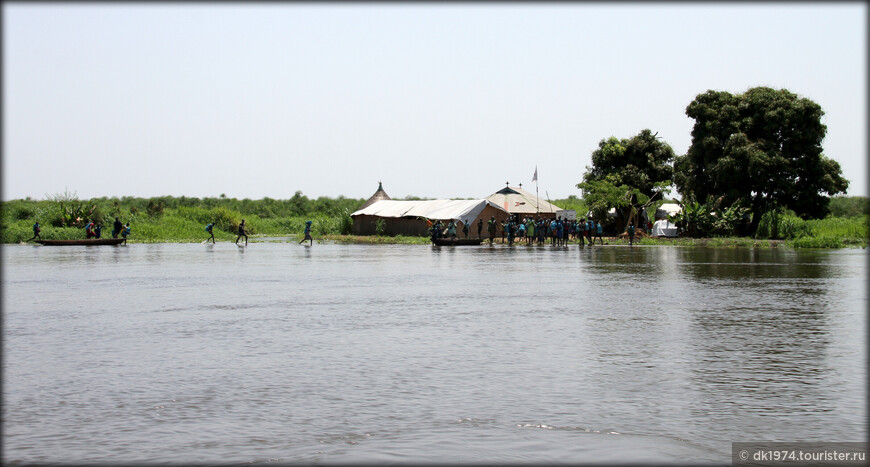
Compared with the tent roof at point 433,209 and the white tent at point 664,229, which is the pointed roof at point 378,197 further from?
the white tent at point 664,229

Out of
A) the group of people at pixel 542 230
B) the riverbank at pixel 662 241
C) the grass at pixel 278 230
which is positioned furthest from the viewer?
the group of people at pixel 542 230

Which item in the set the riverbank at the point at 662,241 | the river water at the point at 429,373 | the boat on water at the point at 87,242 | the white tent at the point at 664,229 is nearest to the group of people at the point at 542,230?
A: the riverbank at the point at 662,241

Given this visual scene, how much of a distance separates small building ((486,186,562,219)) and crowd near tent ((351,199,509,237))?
1919 millimetres

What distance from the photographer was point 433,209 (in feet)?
201

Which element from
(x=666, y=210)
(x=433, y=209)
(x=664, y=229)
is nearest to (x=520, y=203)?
(x=433, y=209)

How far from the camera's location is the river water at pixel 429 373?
701cm

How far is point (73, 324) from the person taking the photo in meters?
14.5

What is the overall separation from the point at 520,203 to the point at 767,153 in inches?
712

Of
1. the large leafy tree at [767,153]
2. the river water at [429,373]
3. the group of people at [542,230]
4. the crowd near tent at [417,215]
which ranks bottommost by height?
the river water at [429,373]

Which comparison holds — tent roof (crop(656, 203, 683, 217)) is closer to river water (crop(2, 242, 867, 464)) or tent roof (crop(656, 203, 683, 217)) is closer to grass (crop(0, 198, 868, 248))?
grass (crop(0, 198, 868, 248))

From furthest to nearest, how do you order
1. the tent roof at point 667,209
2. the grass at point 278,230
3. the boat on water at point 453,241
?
the tent roof at point 667,209 → the boat on water at point 453,241 → the grass at point 278,230

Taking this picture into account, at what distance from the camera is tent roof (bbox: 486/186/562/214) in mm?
60562

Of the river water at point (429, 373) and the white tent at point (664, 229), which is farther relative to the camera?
the white tent at point (664, 229)

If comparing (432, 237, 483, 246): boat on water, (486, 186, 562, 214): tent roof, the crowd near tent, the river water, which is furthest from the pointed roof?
the river water
